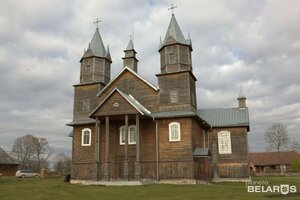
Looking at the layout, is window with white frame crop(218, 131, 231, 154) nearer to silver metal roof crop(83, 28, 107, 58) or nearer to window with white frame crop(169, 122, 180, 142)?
window with white frame crop(169, 122, 180, 142)

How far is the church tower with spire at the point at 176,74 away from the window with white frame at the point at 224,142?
5357mm

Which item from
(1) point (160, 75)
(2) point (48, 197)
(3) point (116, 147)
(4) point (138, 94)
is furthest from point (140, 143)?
(2) point (48, 197)

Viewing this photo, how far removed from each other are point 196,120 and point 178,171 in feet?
16.9

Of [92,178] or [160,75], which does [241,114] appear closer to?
[160,75]

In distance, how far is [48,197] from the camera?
17.6m

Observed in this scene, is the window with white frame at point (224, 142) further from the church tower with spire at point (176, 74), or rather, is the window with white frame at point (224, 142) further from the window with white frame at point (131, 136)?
the window with white frame at point (131, 136)

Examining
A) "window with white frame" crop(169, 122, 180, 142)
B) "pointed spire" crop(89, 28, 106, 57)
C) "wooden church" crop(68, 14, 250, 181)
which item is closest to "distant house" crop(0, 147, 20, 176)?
"wooden church" crop(68, 14, 250, 181)

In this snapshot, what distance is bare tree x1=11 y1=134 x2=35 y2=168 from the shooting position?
252 ft

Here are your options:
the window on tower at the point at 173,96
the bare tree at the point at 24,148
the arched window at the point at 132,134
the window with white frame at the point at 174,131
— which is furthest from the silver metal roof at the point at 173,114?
the bare tree at the point at 24,148

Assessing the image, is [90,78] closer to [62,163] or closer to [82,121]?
[82,121]

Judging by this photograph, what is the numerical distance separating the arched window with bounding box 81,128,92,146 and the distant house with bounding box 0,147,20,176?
80.6 ft

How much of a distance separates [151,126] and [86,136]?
6.40 meters

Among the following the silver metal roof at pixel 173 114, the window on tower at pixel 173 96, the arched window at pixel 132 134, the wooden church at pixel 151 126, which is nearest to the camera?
the wooden church at pixel 151 126

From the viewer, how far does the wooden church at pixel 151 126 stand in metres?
26.3
